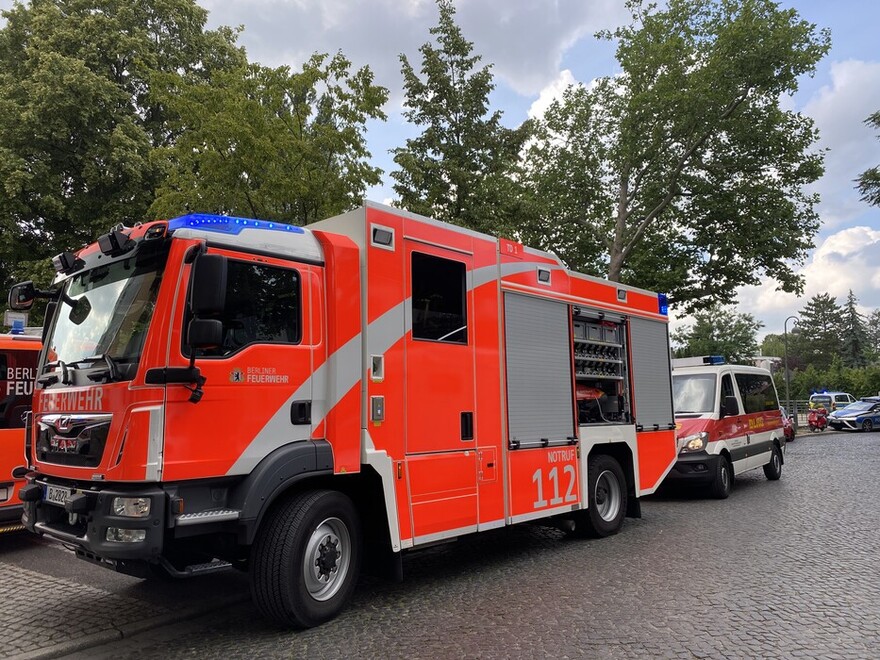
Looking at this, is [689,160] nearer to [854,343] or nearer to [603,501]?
[603,501]

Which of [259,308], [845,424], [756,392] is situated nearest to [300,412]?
[259,308]

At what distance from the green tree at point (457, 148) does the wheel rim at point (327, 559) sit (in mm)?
13003

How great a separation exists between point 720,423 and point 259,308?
8.91 metres

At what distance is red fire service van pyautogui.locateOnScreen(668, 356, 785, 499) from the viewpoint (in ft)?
34.3

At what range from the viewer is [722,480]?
10.6m

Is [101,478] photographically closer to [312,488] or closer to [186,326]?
[186,326]

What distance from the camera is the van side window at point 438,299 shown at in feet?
18.6

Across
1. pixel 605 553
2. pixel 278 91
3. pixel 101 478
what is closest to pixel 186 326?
pixel 101 478

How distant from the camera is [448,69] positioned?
19406mm

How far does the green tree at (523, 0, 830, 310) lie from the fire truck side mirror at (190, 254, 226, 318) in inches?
654

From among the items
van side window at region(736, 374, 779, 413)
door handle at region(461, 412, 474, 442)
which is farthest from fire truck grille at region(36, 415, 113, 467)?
van side window at region(736, 374, 779, 413)

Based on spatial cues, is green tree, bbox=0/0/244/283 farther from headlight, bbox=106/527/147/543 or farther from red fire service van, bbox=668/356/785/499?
headlight, bbox=106/527/147/543

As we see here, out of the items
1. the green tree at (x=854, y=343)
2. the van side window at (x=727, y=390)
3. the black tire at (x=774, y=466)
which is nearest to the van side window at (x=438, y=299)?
the van side window at (x=727, y=390)

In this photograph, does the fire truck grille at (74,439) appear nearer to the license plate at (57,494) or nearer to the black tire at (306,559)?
the license plate at (57,494)
